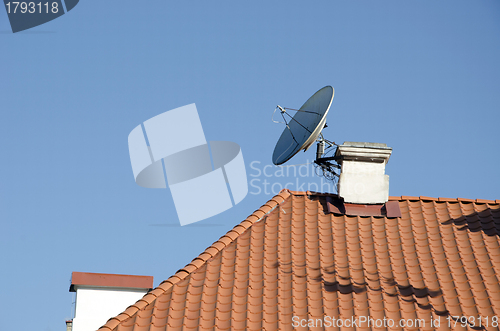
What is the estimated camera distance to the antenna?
1602 centimetres

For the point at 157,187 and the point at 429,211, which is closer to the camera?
the point at 429,211

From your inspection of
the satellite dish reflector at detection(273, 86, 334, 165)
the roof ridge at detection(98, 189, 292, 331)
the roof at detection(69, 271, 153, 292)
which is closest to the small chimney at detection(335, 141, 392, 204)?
the satellite dish reflector at detection(273, 86, 334, 165)

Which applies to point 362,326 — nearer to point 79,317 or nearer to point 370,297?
point 370,297

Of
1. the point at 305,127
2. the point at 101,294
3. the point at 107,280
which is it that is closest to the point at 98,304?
the point at 101,294

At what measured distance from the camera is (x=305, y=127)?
17.1m

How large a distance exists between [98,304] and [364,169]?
9.24 meters

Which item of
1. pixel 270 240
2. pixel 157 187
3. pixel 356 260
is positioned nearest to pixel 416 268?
pixel 356 260

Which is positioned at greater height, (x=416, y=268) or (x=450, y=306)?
(x=416, y=268)

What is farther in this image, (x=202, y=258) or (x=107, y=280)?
(x=107, y=280)

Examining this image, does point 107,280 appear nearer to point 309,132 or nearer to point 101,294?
point 101,294

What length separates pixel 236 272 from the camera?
497 inches

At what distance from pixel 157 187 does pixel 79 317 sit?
569 cm

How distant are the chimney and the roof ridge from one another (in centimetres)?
660

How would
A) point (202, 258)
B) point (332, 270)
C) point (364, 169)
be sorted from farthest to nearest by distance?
point (364, 169), point (202, 258), point (332, 270)
